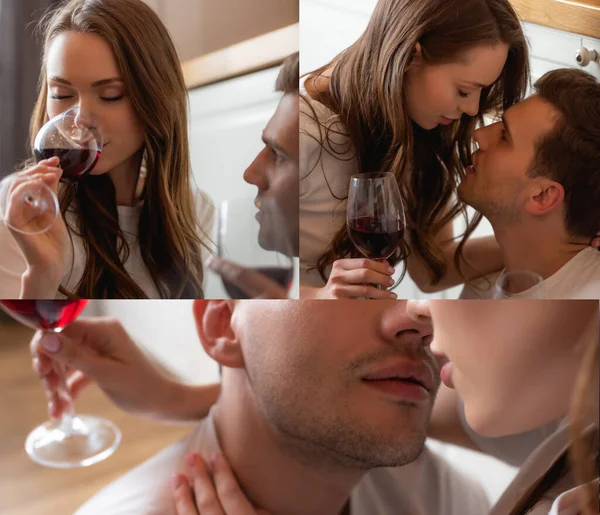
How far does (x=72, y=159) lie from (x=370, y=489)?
0.89 metres

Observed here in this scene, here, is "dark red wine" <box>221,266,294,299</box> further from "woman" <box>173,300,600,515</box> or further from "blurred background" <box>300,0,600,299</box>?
"woman" <box>173,300,600,515</box>

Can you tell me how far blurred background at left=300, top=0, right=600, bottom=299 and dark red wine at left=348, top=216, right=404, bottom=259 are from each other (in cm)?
18

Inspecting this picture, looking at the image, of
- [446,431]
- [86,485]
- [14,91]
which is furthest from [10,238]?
[446,431]

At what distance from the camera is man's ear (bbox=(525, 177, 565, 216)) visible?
155 centimetres

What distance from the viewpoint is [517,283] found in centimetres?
160

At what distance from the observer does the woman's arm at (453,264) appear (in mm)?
1577

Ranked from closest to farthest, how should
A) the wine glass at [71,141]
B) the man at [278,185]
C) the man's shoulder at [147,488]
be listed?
1. the man's shoulder at [147,488]
2. the wine glass at [71,141]
3. the man at [278,185]

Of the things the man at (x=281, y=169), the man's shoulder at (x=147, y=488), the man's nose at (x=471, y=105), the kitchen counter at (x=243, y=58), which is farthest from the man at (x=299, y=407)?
the man's nose at (x=471, y=105)

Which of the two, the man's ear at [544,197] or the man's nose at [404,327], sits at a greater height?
the man's nose at [404,327]

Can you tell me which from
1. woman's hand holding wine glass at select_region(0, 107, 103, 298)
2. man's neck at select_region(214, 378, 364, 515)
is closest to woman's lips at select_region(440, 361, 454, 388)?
man's neck at select_region(214, 378, 364, 515)

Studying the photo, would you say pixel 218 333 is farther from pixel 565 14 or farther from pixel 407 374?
pixel 565 14

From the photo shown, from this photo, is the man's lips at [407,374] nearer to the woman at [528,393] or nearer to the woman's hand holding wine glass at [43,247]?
the woman at [528,393]

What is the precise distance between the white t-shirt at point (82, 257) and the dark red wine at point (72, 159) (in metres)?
0.11

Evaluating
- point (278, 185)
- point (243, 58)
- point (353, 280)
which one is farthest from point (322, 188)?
point (243, 58)
